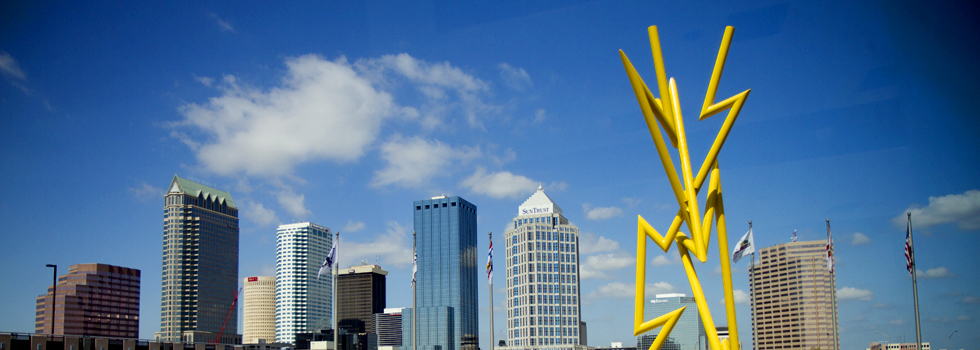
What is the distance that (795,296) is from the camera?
401 ft

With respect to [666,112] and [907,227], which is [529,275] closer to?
[907,227]

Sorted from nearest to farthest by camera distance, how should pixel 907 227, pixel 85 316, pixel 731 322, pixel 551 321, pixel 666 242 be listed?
pixel 731 322 < pixel 666 242 < pixel 907 227 < pixel 551 321 < pixel 85 316

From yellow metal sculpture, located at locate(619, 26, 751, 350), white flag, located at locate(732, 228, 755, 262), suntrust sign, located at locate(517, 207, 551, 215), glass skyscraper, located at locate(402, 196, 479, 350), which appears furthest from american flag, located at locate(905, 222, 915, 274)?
glass skyscraper, located at locate(402, 196, 479, 350)

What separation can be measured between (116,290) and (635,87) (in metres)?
198

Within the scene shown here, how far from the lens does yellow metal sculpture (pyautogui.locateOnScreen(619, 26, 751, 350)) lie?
2006cm

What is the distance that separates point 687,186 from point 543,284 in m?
99.9

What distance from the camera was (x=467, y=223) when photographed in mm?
191875

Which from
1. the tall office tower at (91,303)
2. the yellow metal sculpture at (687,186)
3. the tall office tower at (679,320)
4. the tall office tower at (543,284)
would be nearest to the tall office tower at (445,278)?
the tall office tower at (679,320)

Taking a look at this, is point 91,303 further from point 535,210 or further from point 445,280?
point 535,210

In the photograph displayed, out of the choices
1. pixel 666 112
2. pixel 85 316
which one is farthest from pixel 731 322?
pixel 85 316

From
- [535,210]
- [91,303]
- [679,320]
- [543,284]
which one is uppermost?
[535,210]

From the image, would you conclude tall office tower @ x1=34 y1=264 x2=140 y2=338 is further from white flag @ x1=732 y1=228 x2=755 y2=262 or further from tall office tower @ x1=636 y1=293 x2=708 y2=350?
white flag @ x1=732 y1=228 x2=755 y2=262

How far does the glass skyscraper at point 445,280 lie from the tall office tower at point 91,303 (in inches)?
2717

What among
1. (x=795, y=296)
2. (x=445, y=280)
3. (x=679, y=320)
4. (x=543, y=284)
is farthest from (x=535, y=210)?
(x=679, y=320)
